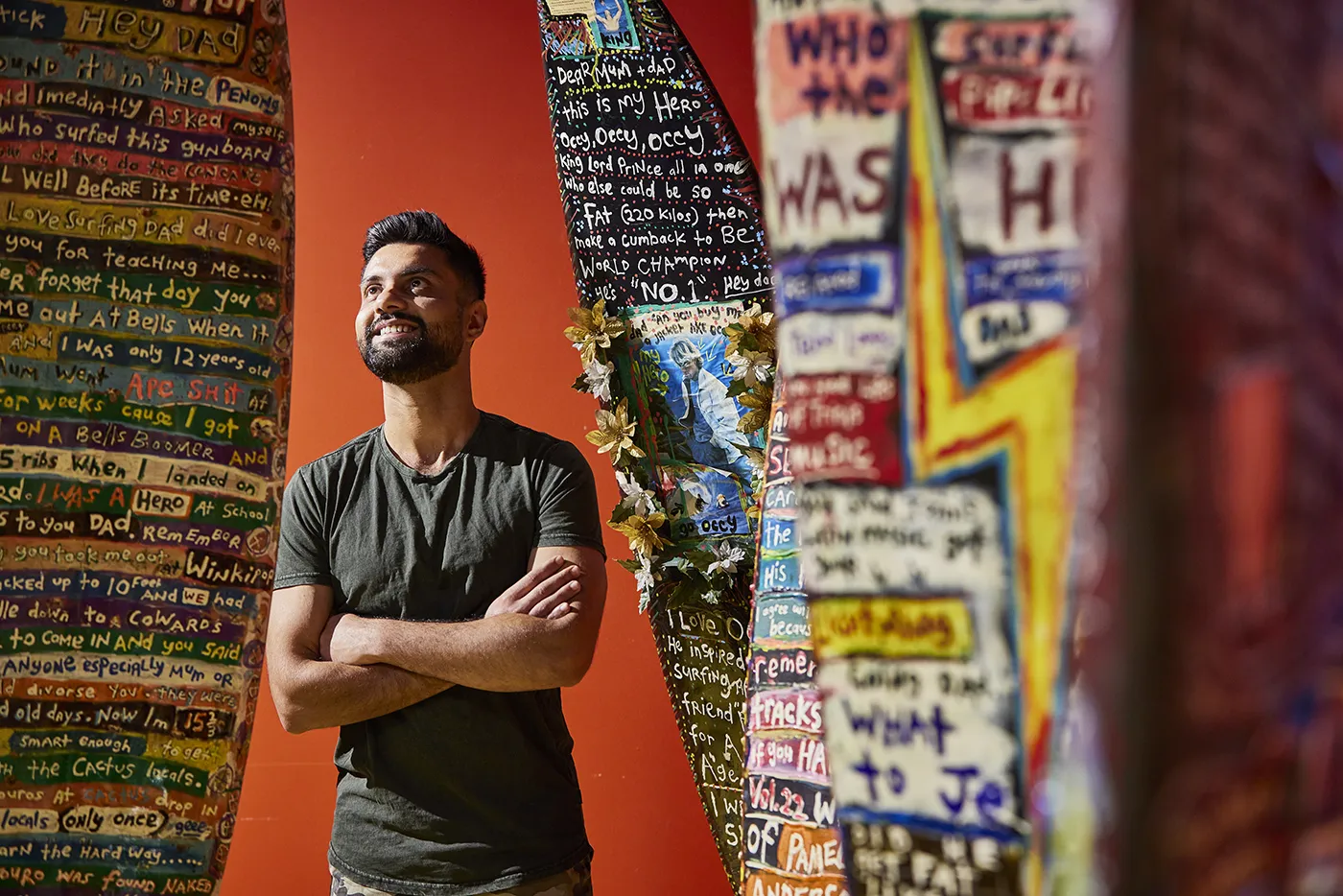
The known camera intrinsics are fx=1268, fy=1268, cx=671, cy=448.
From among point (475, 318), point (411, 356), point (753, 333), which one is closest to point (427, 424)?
point (411, 356)

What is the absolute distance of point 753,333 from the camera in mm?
Answer: 1942

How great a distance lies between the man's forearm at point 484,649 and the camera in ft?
5.09

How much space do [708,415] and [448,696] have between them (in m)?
0.68

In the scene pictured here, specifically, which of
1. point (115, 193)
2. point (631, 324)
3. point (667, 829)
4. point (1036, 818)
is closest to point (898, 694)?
point (1036, 818)

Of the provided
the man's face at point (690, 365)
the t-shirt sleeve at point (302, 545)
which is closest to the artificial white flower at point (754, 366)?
the man's face at point (690, 365)

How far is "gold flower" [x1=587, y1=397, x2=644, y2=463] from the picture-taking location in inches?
82.7

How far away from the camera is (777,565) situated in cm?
133

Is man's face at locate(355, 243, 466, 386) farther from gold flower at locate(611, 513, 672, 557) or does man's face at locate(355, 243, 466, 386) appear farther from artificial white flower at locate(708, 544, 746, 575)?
artificial white flower at locate(708, 544, 746, 575)

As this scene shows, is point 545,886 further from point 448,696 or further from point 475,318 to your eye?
point 475,318

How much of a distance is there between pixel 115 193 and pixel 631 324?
0.95 metres

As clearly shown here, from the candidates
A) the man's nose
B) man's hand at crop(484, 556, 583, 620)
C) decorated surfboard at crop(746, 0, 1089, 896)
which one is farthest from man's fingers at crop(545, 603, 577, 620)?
decorated surfboard at crop(746, 0, 1089, 896)

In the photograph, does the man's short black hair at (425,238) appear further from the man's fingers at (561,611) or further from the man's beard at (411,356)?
the man's fingers at (561,611)

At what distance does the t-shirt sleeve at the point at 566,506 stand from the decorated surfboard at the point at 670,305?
1.15 ft

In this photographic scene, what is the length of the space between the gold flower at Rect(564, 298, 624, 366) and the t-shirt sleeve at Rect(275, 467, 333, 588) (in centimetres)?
55
